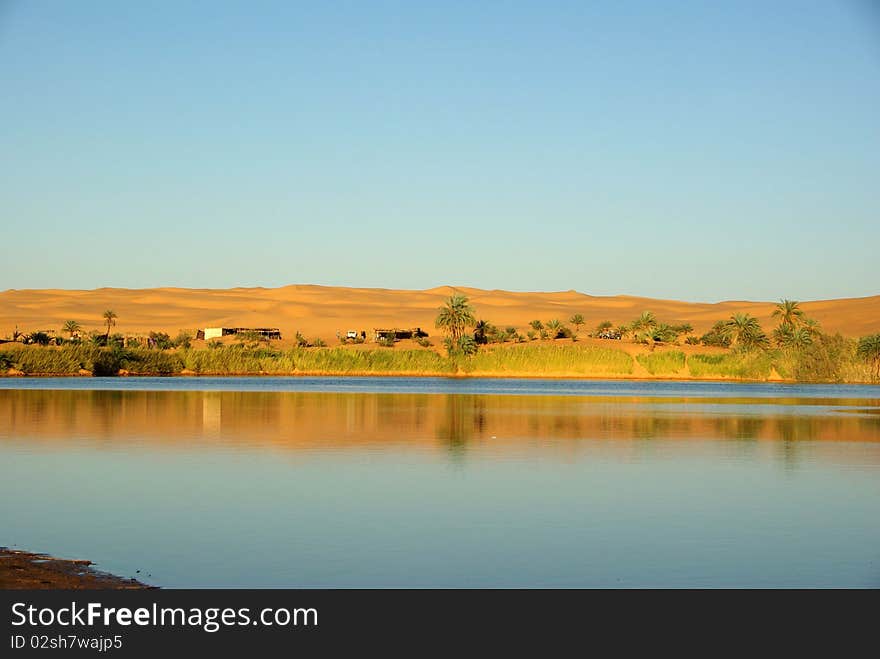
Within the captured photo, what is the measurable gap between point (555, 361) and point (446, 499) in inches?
3175

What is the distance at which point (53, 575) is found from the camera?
13.1 metres

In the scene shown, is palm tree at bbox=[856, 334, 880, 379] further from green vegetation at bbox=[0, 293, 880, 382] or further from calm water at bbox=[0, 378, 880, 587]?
calm water at bbox=[0, 378, 880, 587]

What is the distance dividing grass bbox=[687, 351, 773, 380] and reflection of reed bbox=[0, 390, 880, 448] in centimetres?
3433

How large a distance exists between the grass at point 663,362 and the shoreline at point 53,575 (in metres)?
87.5

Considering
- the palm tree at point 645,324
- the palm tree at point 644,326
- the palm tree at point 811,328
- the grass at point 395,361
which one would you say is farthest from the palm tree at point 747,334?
the palm tree at point 645,324

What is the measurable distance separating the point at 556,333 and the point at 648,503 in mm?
109752

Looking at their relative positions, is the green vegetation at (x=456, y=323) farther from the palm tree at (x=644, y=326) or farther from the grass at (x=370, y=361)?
the palm tree at (x=644, y=326)

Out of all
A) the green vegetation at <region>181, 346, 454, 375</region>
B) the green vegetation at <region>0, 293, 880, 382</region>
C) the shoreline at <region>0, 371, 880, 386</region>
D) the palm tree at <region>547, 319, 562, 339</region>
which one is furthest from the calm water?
the palm tree at <region>547, 319, 562, 339</region>

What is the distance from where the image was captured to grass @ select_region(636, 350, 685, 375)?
98562 mm

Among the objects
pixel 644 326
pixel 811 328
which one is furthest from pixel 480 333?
pixel 811 328

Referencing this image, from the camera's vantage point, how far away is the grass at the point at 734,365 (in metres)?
92.1
